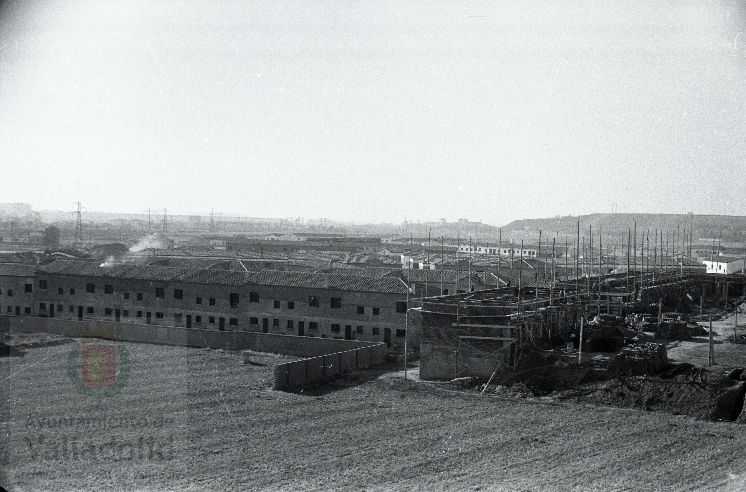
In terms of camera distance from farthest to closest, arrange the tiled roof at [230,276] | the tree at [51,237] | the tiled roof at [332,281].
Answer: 1. the tree at [51,237]
2. the tiled roof at [230,276]
3. the tiled roof at [332,281]

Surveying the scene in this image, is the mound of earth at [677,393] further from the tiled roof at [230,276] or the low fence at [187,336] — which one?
the tiled roof at [230,276]

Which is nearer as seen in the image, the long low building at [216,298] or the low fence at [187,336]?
the low fence at [187,336]

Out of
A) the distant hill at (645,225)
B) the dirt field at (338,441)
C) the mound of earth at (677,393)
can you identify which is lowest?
the dirt field at (338,441)

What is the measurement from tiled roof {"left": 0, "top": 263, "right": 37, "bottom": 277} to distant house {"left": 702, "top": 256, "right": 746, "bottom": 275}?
121 feet

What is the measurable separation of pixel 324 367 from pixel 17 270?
57.5ft

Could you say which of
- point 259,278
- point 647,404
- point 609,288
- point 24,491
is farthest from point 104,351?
point 609,288

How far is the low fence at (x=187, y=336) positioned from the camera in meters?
22.1

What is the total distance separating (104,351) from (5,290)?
410 inches

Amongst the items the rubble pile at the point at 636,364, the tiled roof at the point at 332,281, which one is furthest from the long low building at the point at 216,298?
the rubble pile at the point at 636,364

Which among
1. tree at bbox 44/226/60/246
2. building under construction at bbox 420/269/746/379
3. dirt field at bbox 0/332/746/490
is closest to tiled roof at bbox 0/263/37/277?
dirt field at bbox 0/332/746/490

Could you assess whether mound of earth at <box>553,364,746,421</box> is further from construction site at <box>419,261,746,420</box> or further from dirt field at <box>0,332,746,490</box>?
dirt field at <box>0,332,746,490</box>

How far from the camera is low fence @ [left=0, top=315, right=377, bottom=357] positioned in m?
22.1

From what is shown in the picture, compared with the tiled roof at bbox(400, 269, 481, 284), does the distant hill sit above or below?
above

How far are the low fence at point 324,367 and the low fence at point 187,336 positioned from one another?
99 cm
